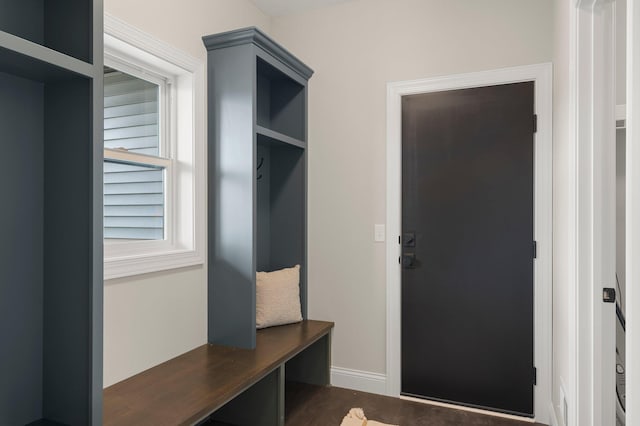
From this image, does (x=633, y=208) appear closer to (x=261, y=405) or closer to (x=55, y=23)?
(x=55, y=23)

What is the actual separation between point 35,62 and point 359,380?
262 cm

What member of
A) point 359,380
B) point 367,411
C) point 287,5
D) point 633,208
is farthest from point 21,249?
point 287,5

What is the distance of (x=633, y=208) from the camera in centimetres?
94

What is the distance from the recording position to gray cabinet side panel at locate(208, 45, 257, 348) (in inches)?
95.1

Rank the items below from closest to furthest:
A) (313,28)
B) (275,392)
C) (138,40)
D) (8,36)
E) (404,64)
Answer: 1. (8,36)
2. (138,40)
3. (275,392)
4. (404,64)
5. (313,28)

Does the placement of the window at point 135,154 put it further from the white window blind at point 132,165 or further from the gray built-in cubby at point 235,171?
the gray built-in cubby at point 235,171

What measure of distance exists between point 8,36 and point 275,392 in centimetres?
192

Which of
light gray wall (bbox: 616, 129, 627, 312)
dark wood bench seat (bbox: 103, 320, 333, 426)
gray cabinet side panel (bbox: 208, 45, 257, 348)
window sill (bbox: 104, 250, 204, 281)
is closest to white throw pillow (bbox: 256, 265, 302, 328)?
dark wood bench seat (bbox: 103, 320, 333, 426)

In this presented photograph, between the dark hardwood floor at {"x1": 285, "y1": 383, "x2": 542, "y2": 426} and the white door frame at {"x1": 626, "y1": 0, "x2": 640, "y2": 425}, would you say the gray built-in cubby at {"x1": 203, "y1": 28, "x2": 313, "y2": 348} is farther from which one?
the white door frame at {"x1": 626, "y1": 0, "x2": 640, "y2": 425}

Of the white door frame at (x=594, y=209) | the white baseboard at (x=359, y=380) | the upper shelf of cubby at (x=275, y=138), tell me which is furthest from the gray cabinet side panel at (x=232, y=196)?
the white door frame at (x=594, y=209)

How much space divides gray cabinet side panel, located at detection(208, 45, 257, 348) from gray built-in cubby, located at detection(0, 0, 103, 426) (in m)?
1.11

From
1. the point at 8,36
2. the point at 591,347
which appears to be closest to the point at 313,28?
the point at 8,36

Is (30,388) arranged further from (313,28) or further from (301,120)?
(313,28)

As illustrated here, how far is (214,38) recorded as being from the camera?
2.47 metres
